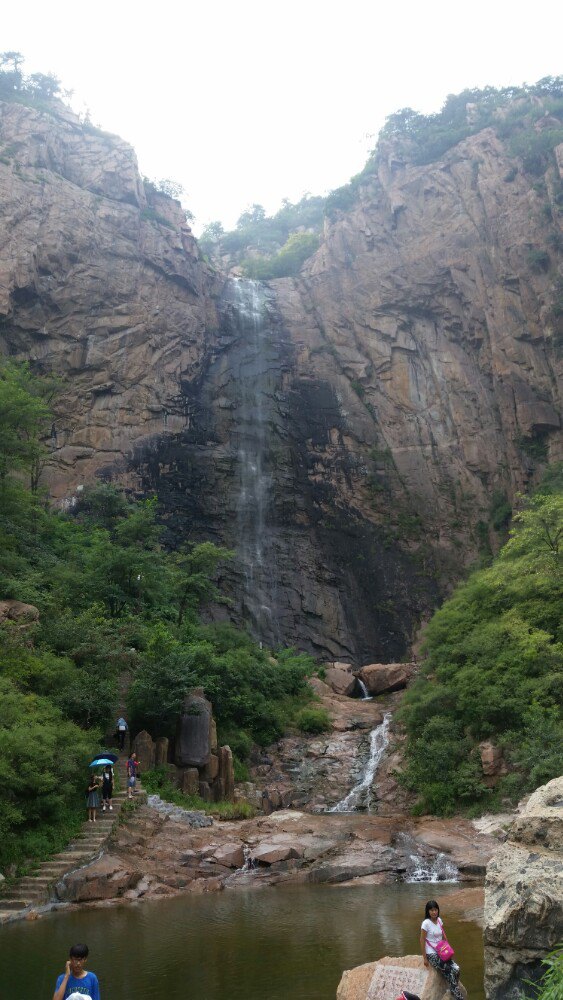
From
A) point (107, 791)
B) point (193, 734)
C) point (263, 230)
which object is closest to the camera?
point (107, 791)

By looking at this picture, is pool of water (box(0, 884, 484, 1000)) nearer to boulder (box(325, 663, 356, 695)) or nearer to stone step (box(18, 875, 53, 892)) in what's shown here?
stone step (box(18, 875, 53, 892))

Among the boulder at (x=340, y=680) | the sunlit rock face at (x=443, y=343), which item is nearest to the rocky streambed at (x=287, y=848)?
the boulder at (x=340, y=680)

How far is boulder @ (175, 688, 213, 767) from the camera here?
17250 millimetres

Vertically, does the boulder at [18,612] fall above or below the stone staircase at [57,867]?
above

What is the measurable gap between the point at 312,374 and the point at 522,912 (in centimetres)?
3440

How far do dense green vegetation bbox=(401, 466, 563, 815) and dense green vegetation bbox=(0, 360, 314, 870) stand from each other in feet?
18.8

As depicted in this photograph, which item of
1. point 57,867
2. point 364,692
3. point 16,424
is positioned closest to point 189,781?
point 57,867

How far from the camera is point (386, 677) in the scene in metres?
27.6

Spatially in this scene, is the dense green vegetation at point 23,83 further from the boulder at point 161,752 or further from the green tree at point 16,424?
the boulder at point 161,752

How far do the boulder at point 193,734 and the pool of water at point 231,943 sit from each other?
6.08 meters

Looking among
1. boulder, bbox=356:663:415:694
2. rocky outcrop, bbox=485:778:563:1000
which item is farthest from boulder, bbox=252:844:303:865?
boulder, bbox=356:663:415:694

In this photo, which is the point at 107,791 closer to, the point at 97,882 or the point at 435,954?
the point at 97,882

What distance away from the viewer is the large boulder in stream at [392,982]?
5586mm

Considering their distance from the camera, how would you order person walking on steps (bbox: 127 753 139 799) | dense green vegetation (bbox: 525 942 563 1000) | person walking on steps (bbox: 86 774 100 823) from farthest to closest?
person walking on steps (bbox: 127 753 139 799) < person walking on steps (bbox: 86 774 100 823) < dense green vegetation (bbox: 525 942 563 1000)
